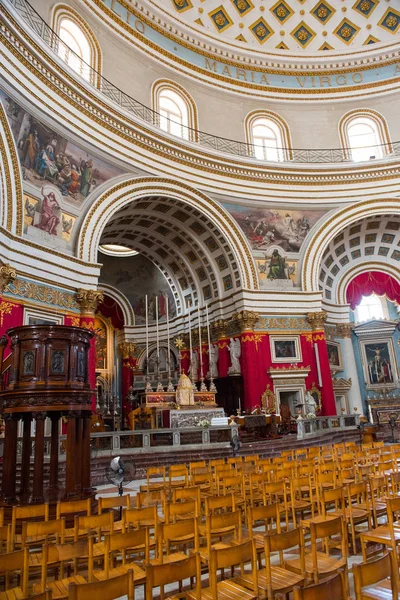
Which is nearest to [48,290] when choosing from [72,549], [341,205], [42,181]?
[42,181]

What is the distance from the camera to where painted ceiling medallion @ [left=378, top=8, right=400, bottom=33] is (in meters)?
26.1

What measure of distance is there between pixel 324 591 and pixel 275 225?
22.1 metres

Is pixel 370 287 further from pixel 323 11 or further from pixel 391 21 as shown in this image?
pixel 323 11

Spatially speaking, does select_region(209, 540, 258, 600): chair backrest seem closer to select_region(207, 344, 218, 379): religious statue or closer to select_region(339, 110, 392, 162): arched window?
select_region(207, 344, 218, 379): religious statue

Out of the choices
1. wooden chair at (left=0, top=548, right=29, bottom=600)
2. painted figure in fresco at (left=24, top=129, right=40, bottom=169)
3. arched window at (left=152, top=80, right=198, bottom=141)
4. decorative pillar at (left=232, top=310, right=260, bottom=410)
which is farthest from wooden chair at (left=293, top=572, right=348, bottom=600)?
arched window at (left=152, top=80, right=198, bottom=141)

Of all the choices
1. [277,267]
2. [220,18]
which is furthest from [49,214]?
[220,18]

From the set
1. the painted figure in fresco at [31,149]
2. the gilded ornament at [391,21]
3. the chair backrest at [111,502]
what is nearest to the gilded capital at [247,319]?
the painted figure in fresco at [31,149]

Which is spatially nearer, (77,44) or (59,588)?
(59,588)

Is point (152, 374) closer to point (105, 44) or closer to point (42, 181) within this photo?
point (42, 181)

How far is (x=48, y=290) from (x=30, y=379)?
897 centimetres

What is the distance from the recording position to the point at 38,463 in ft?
24.1

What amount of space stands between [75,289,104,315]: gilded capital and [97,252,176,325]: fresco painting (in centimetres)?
1221

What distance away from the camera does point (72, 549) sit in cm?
419

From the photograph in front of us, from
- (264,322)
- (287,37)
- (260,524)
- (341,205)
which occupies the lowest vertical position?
(260,524)
